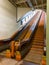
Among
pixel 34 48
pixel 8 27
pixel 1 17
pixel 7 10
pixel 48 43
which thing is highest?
pixel 7 10

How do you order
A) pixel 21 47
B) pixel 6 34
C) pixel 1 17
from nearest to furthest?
pixel 21 47 < pixel 1 17 < pixel 6 34

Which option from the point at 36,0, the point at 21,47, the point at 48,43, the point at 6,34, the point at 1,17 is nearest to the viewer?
the point at 48,43

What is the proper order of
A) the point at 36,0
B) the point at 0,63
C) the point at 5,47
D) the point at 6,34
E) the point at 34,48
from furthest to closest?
1. the point at 36,0
2. the point at 6,34
3. the point at 5,47
4. the point at 34,48
5. the point at 0,63

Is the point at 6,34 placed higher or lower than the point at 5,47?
higher

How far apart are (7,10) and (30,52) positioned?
357 cm

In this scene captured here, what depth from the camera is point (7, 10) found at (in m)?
6.77

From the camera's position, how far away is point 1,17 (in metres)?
6.03

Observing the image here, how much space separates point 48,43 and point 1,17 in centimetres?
561

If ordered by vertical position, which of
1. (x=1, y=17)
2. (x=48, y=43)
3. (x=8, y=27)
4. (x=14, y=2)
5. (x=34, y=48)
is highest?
(x=14, y=2)

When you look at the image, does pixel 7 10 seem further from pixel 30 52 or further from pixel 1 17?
pixel 30 52

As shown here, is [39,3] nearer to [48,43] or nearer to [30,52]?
[30,52]

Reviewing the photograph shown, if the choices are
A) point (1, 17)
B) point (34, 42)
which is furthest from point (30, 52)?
point (1, 17)

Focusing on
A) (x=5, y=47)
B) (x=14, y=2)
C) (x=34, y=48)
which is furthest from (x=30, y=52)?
(x=14, y=2)

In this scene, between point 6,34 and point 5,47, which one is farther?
A: point 6,34
